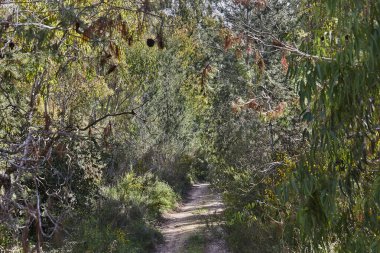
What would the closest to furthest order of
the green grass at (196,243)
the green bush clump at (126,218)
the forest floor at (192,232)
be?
the green bush clump at (126,218) → the green grass at (196,243) → the forest floor at (192,232)

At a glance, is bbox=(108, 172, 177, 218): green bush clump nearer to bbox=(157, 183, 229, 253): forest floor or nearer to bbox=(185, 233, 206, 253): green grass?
bbox=(157, 183, 229, 253): forest floor

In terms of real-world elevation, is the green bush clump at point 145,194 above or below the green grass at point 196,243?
above

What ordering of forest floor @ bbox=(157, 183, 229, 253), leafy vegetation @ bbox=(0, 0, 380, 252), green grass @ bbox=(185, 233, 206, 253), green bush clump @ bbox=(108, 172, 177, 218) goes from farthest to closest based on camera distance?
1. green bush clump @ bbox=(108, 172, 177, 218)
2. forest floor @ bbox=(157, 183, 229, 253)
3. green grass @ bbox=(185, 233, 206, 253)
4. leafy vegetation @ bbox=(0, 0, 380, 252)

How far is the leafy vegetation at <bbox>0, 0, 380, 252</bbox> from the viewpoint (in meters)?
4.49

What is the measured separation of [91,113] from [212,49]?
411cm

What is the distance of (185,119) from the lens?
26016mm

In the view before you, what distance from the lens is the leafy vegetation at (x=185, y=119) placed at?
4492mm

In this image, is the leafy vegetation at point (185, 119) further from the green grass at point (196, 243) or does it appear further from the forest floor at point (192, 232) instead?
the forest floor at point (192, 232)

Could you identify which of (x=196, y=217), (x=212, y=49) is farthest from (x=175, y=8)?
(x=196, y=217)

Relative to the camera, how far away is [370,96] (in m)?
4.37

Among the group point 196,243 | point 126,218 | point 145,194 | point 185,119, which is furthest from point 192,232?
point 185,119

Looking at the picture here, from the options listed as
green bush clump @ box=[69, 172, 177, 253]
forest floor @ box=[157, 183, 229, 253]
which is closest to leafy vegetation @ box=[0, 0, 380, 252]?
green bush clump @ box=[69, 172, 177, 253]

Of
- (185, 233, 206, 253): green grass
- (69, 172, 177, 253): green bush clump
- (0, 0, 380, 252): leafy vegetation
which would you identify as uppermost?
(0, 0, 380, 252): leafy vegetation

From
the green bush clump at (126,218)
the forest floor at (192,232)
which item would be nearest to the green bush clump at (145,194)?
the green bush clump at (126,218)
